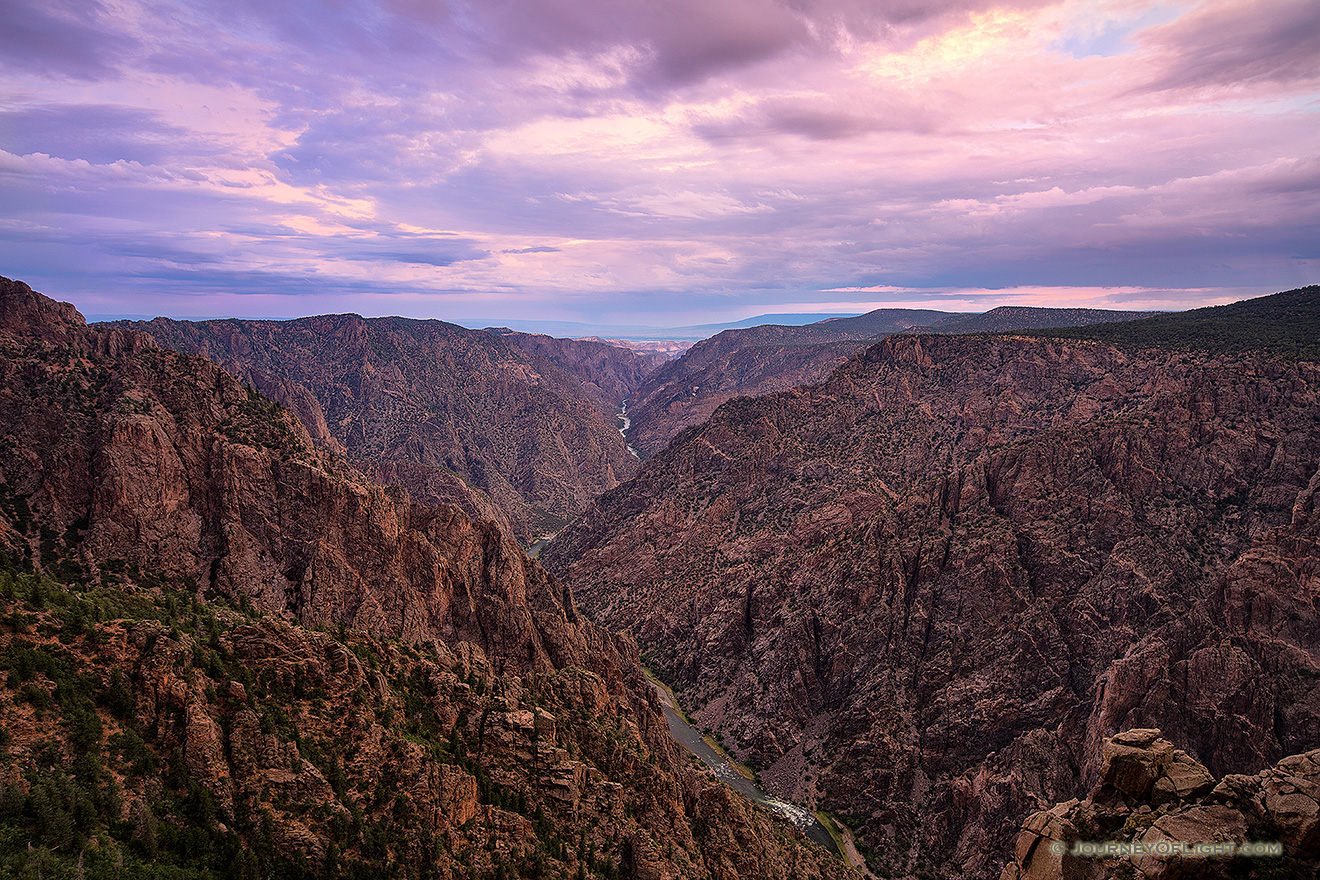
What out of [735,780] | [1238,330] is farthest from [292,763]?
[1238,330]

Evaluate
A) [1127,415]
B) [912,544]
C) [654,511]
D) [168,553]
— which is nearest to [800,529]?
[912,544]

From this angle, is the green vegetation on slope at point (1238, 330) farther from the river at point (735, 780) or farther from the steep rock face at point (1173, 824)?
the steep rock face at point (1173, 824)

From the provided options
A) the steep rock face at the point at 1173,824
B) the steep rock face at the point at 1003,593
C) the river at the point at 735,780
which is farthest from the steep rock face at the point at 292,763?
the steep rock face at the point at 1003,593

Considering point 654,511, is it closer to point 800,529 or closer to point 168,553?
point 800,529

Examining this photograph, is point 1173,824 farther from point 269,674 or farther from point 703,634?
point 703,634

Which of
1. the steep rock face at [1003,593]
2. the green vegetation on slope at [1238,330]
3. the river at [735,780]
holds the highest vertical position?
the green vegetation on slope at [1238,330]

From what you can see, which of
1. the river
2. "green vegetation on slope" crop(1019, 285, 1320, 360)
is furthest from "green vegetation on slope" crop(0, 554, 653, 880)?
"green vegetation on slope" crop(1019, 285, 1320, 360)
